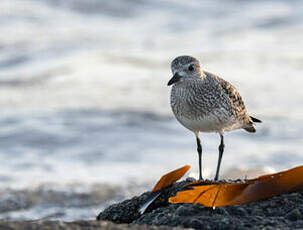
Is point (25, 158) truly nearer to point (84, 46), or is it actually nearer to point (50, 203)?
point (50, 203)

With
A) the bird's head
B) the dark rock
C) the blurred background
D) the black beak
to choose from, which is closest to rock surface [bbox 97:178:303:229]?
Result: the dark rock

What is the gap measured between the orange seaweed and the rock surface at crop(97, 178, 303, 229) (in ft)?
0.13

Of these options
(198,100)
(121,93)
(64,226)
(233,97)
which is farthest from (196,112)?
(121,93)

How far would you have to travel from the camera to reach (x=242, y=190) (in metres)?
4.03

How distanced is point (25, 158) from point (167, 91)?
12.5ft

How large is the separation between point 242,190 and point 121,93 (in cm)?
866

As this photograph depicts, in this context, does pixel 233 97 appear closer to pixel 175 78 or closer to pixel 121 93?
pixel 175 78

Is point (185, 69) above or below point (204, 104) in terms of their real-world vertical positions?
above

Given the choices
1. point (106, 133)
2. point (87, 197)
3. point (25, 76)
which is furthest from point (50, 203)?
point (25, 76)

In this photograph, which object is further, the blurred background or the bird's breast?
the blurred background

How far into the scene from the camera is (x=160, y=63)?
46.8 feet

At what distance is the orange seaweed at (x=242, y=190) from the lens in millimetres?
3930

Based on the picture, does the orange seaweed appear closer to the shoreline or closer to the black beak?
the shoreline

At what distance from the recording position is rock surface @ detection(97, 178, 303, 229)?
11.7 ft
